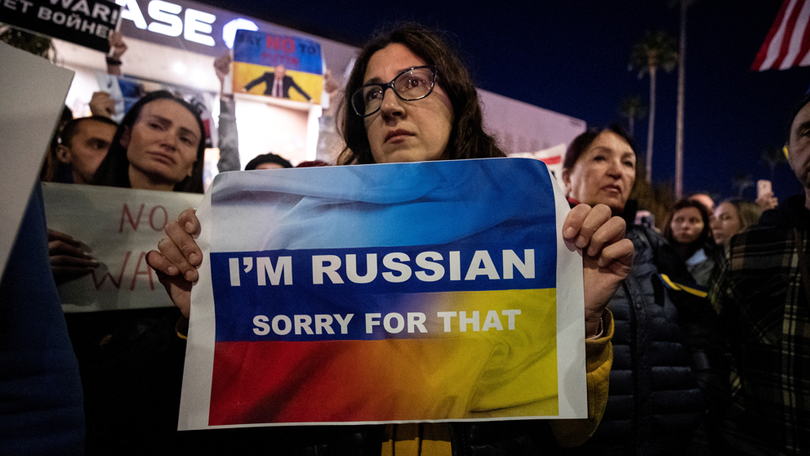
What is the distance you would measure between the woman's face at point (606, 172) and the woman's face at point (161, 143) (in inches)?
86.0

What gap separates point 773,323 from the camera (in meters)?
1.62

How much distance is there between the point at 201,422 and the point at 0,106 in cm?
79

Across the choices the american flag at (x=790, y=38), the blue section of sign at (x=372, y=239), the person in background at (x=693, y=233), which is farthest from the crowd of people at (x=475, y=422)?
the person in background at (x=693, y=233)

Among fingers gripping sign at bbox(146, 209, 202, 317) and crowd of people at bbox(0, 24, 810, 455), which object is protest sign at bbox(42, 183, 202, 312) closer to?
crowd of people at bbox(0, 24, 810, 455)

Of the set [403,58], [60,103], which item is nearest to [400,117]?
[403,58]

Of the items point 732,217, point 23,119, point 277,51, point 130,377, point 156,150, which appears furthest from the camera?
point 732,217

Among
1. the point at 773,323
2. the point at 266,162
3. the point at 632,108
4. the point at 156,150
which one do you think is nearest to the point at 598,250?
the point at 773,323

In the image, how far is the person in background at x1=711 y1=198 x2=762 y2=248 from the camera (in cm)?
421

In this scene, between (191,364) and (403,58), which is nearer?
(191,364)

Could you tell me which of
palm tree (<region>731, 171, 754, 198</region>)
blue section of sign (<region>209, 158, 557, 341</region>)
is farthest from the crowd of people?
palm tree (<region>731, 171, 754, 198</region>)

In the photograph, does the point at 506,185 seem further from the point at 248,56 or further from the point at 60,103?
the point at 248,56

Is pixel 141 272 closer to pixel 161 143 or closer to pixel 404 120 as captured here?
pixel 161 143

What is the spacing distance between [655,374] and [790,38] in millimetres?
2506

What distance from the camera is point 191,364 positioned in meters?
0.96
